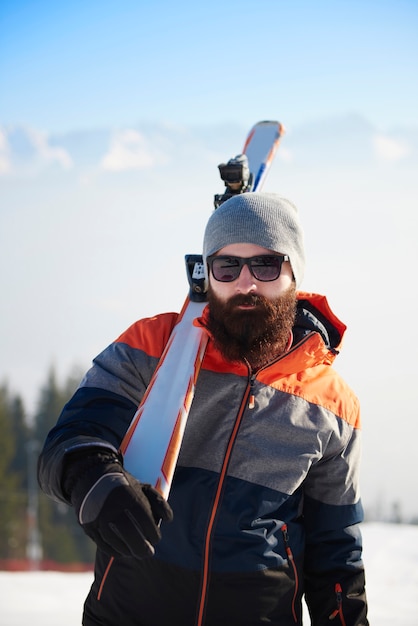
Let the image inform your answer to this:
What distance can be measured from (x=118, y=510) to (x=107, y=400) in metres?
0.54

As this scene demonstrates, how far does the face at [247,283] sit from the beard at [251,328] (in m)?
0.02

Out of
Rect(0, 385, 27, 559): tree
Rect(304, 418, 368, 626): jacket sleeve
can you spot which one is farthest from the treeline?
Rect(304, 418, 368, 626): jacket sleeve

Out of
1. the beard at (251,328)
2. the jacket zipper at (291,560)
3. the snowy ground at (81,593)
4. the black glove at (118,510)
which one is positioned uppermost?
the beard at (251,328)

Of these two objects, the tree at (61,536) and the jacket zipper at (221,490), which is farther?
the tree at (61,536)

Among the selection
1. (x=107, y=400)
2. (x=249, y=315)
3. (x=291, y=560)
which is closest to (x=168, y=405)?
(x=107, y=400)

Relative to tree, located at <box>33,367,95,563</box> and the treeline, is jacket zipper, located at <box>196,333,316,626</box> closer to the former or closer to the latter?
the treeline

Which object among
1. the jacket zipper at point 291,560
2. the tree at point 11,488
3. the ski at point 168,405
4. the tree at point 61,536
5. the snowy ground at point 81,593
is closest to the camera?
the ski at point 168,405

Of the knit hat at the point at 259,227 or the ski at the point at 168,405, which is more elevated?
the knit hat at the point at 259,227

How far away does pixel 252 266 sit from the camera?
7.64 ft

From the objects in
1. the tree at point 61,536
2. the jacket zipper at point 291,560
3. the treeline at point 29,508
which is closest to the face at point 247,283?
the jacket zipper at point 291,560

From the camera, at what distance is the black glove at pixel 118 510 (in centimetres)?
166

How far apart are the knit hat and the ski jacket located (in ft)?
0.91

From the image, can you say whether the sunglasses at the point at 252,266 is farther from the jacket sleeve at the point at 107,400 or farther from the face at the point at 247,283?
the jacket sleeve at the point at 107,400

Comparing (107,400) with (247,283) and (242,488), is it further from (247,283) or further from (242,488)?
(247,283)
